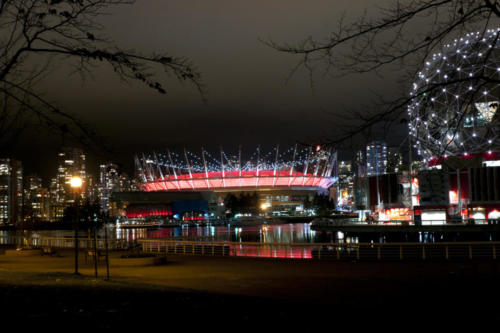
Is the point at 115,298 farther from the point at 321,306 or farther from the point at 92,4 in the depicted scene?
the point at 92,4

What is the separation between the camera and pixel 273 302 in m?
9.44

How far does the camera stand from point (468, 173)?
59688 mm

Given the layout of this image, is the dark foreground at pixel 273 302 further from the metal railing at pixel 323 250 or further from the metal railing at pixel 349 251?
the metal railing at pixel 323 250

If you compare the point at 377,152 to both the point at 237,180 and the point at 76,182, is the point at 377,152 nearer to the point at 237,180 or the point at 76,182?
the point at 76,182

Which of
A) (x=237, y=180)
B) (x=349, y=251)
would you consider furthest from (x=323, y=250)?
(x=237, y=180)

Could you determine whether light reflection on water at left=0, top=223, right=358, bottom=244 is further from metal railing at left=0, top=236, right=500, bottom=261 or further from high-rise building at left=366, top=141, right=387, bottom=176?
high-rise building at left=366, top=141, right=387, bottom=176

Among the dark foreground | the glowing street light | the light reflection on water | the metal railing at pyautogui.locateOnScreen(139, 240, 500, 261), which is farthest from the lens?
the light reflection on water

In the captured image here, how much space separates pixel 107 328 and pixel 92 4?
4421mm

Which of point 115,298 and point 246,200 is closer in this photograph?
point 115,298

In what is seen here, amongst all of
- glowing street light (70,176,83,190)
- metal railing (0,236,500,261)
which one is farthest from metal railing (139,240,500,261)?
glowing street light (70,176,83,190)

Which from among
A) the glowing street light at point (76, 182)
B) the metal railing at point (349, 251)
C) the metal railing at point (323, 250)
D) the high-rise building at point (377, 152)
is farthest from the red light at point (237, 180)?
the high-rise building at point (377, 152)

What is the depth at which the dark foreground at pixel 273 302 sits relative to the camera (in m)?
6.96

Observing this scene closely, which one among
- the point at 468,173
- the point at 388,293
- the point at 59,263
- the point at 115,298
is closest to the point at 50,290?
the point at 115,298

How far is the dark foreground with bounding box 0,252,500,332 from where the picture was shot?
22.8ft
